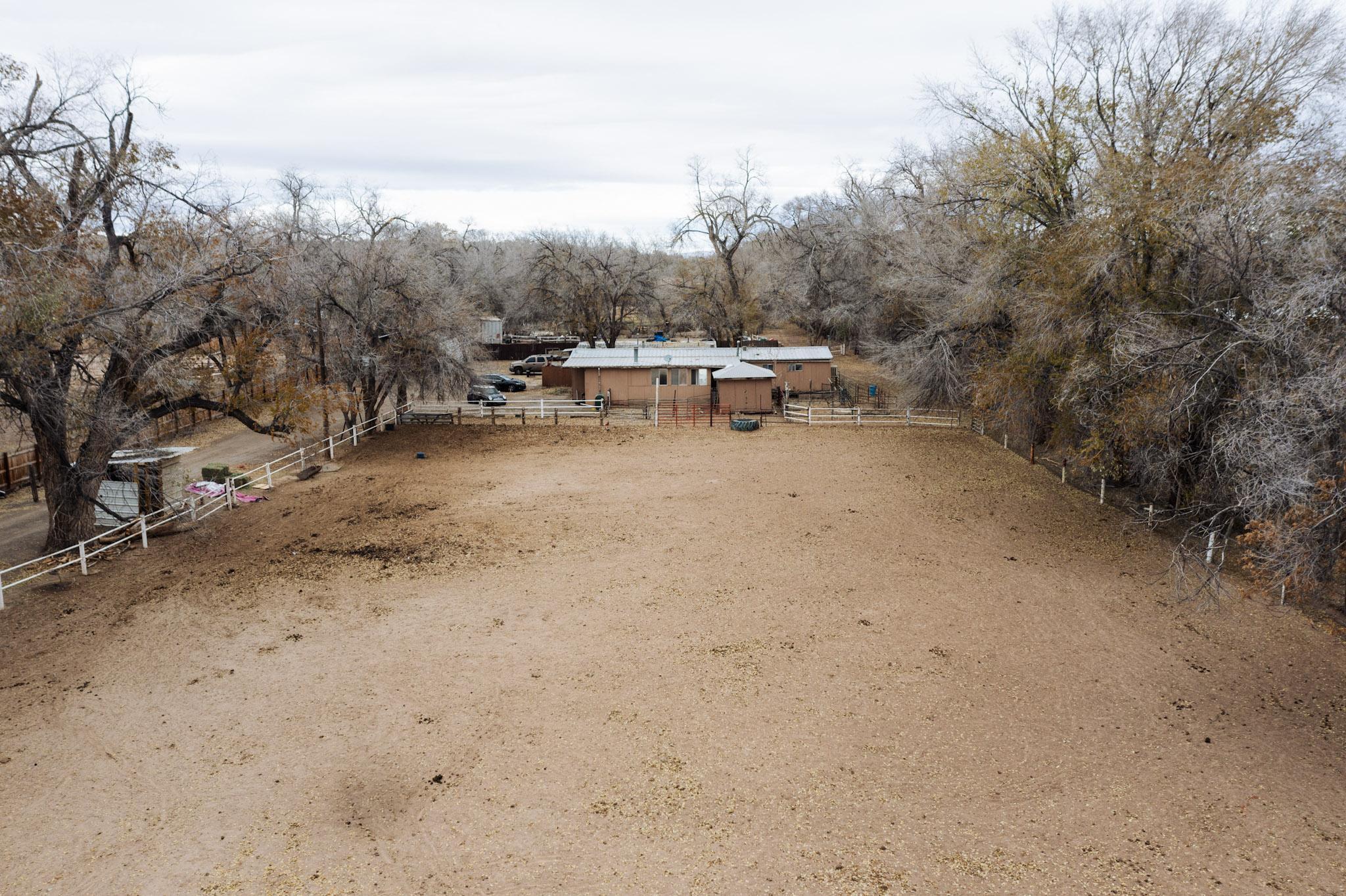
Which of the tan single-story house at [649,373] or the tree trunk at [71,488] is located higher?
the tan single-story house at [649,373]

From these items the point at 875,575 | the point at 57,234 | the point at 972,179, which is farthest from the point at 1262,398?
the point at 57,234

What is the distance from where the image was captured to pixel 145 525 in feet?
55.1

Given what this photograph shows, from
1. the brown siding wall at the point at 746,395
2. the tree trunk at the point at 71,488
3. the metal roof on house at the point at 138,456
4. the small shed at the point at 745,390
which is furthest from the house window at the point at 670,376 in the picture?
the tree trunk at the point at 71,488

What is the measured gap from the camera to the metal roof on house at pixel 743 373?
3231cm

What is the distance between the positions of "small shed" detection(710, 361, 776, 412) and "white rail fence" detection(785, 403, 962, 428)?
128cm

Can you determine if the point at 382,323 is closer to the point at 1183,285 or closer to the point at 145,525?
the point at 145,525

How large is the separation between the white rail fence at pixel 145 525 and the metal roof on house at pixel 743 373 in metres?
15.0

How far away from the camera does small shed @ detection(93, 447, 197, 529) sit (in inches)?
696

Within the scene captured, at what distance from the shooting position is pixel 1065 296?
703 inches

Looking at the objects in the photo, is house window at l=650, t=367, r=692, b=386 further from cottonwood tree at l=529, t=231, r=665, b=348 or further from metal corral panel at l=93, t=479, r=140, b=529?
metal corral panel at l=93, t=479, r=140, b=529

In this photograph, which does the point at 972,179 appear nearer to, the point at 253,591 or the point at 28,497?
the point at 253,591

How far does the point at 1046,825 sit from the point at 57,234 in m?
17.5

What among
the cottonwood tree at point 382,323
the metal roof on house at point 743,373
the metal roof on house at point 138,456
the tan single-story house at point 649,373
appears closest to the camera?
the metal roof on house at point 138,456

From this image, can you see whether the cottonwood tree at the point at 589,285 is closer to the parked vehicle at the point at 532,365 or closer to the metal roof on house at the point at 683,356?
the parked vehicle at the point at 532,365
